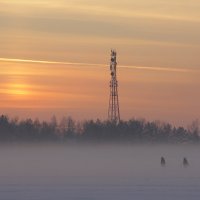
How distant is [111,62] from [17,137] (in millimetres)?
61541

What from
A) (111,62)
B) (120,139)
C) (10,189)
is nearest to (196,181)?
(10,189)

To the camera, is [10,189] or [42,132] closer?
[10,189]

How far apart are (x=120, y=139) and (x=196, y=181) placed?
273 feet

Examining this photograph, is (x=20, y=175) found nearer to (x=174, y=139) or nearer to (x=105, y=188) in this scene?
(x=105, y=188)

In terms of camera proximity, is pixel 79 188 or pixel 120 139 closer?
pixel 79 188

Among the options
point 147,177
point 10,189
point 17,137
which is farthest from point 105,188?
point 17,137

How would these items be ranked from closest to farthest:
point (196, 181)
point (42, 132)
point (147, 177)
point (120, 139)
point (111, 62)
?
point (196, 181)
point (147, 177)
point (111, 62)
point (120, 139)
point (42, 132)

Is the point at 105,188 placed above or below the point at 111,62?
below

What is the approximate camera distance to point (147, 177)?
51.0 m

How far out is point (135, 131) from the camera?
432 ft

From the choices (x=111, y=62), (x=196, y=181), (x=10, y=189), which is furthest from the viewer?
(x=111, y=62)

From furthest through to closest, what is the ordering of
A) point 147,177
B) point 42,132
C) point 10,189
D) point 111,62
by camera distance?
point 42,132 → point 111,62 → point 147,177 → point 10,189

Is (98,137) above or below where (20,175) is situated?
above

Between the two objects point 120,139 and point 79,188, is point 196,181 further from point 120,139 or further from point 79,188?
point 120,139
